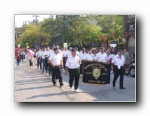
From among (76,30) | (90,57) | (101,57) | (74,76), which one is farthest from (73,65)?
(76,30)

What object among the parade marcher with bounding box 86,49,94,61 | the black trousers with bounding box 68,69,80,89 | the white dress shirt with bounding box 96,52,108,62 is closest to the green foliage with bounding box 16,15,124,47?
the parade marcher with bounding box 86,49,94,61

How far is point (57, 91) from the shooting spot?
446 inches

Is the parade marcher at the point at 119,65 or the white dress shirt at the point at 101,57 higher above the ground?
the white dress shirt at the point at 101,57

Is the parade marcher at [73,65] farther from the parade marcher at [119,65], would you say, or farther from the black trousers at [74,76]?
the parade marcher at [119,65]

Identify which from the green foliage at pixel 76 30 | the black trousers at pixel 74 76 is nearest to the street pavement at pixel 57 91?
the black trousers at pixel 74 76

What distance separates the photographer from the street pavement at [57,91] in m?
11.2

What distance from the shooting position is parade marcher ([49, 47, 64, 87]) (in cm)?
1142

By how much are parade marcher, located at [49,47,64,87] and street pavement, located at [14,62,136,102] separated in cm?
8

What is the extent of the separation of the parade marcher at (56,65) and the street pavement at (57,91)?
78mm

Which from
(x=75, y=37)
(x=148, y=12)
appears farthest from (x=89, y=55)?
(x=148, y=12)

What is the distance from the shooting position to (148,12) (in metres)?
11.2

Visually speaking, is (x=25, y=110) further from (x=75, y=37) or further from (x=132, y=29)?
(x=132, y=29)

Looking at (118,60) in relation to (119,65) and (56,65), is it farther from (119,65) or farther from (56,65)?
(56,65)

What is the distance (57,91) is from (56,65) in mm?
506
